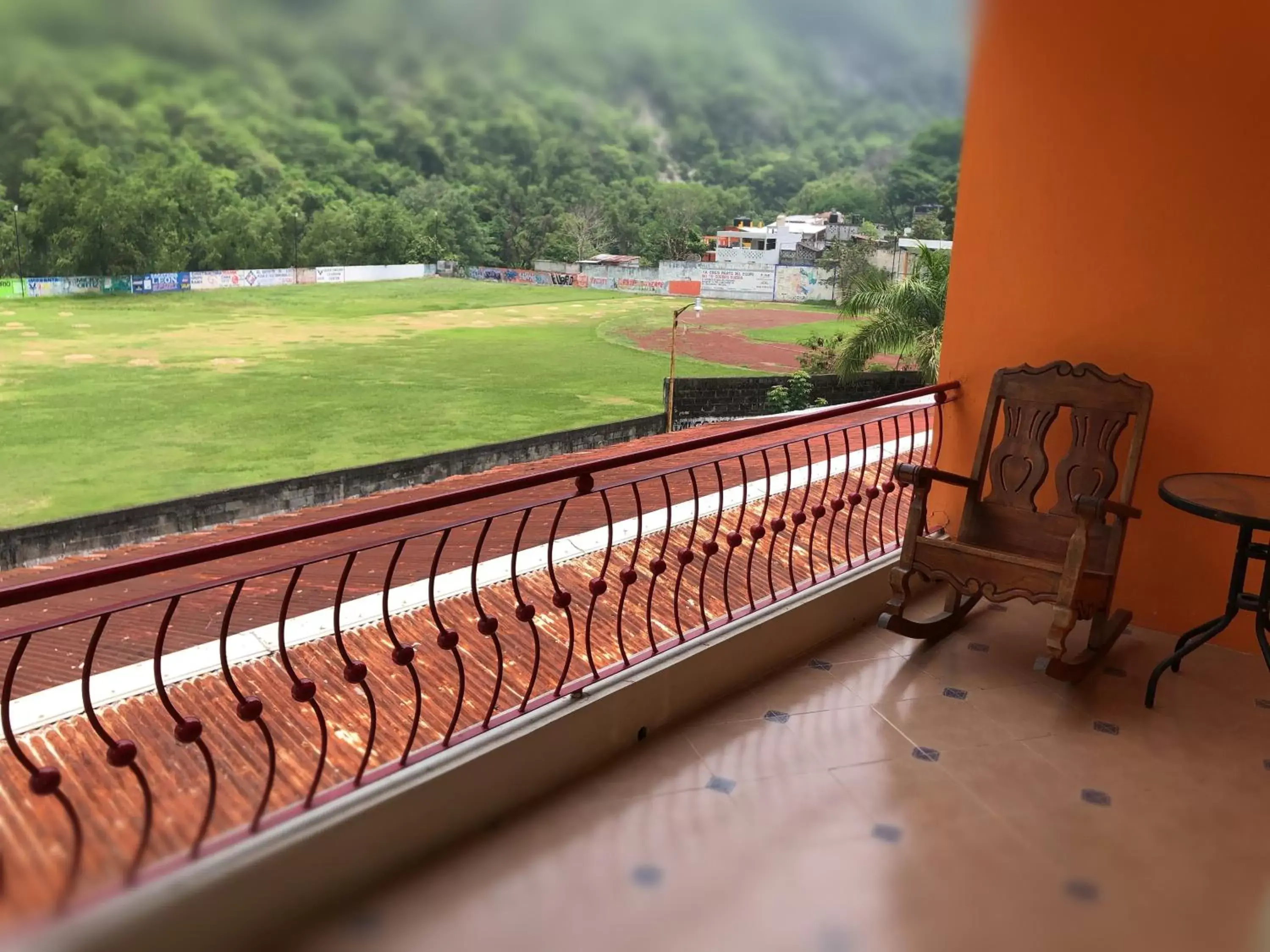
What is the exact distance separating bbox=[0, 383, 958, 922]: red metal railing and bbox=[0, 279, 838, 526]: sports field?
926 inches

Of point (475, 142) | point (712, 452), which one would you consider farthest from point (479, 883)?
point (475, 142)

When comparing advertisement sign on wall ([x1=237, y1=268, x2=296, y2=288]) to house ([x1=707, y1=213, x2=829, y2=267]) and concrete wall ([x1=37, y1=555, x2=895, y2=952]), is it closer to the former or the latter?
house ([x1=707, y1=213, x2=829, y2=267])

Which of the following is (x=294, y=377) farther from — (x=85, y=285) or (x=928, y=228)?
(x=928, y=228)

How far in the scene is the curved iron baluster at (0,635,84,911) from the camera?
1.42 m

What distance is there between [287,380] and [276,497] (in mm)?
10568

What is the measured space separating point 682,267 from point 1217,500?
3434 cm

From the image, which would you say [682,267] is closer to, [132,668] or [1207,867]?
[132,668]

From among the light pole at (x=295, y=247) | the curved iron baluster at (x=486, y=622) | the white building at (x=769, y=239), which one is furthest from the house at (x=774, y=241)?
the curved iron baluster at (x=486, y=622)

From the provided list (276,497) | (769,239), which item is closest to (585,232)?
(769,239)

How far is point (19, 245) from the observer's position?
3091cm

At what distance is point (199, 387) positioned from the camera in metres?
35.7

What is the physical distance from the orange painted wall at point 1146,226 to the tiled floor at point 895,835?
0.71 m

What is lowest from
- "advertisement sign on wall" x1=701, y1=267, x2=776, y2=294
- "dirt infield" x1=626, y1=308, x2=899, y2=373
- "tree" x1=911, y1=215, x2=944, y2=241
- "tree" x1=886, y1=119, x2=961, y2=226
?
"dirt infield" x1=626, y1=308, x2=899, y2=373

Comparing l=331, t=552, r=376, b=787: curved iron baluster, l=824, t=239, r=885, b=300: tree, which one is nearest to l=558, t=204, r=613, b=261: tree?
l=824, t=239, r=885, b=300: tree
